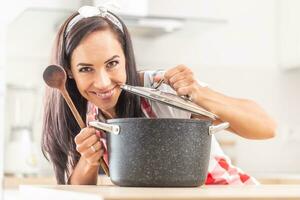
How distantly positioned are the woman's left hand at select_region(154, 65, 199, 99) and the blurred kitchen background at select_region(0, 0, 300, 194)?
1.83 meters

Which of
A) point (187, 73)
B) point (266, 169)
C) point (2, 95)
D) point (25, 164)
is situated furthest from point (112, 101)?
point (266, 169)

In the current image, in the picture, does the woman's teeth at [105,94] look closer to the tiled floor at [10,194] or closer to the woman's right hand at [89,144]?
the woman's right hand at [89,144]

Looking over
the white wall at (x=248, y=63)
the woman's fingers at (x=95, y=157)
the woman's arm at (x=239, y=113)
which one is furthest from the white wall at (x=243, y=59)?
the woman's fingers at (x=95, y=157)

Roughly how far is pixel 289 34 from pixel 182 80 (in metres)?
2.29

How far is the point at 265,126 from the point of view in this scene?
121 cm

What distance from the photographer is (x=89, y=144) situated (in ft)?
3.44

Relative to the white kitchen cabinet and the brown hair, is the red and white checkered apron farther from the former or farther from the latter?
the white kitchen cabinet

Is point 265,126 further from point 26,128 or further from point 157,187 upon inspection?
point 26,128

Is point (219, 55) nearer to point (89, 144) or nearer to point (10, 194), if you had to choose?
point (10, 194)

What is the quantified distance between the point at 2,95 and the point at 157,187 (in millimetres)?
1643

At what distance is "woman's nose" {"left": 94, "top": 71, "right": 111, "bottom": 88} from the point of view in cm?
117

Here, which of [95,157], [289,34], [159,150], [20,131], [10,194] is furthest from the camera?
[289,34]

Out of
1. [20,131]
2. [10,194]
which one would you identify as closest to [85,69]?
[10,194]

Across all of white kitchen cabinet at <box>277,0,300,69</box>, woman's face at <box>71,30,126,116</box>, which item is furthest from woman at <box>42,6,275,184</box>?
white kitchen cabinet at <box>277,0,300,69</box>
